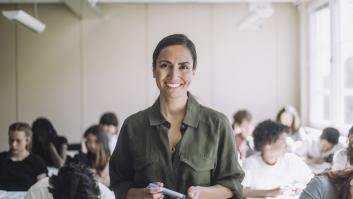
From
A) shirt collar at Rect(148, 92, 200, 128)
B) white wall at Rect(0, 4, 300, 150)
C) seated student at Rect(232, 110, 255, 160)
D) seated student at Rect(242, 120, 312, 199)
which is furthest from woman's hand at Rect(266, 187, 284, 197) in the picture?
→ white wall at Rect(0, 4, 300, 150)

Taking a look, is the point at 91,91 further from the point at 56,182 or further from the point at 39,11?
the point at 56,182

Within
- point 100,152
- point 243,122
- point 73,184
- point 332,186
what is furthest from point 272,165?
point 243,122

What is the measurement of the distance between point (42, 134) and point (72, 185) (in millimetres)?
3699

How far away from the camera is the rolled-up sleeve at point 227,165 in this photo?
1.35 metres

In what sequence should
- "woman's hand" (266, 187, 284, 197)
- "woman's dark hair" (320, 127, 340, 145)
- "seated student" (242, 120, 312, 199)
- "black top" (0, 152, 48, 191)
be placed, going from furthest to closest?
"woman's dark hair" (320, 127, 340, 145) → "black top" (0, 152, 48, 191) → "seated student" (242, 120, 312, 199) → "woman's hand" (266, 187, 284, 197)

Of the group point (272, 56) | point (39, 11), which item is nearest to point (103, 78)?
point (39, 11)

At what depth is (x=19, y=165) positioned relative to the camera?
387 centimetres

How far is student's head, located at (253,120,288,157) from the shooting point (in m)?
3.26

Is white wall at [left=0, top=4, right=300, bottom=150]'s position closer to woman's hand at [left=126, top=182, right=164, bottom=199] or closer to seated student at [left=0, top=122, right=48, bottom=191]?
seated student at [left=0, top=122, right=48, bottom=191]

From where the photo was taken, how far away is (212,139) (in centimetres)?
135

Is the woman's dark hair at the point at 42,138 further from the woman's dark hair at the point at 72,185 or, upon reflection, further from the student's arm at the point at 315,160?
the woman's dark hair at the point at 72,185

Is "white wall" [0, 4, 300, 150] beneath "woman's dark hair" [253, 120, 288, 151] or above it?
above

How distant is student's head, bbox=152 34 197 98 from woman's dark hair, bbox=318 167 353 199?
46.7 inches

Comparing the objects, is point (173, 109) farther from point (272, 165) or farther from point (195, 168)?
point (272, 165)
